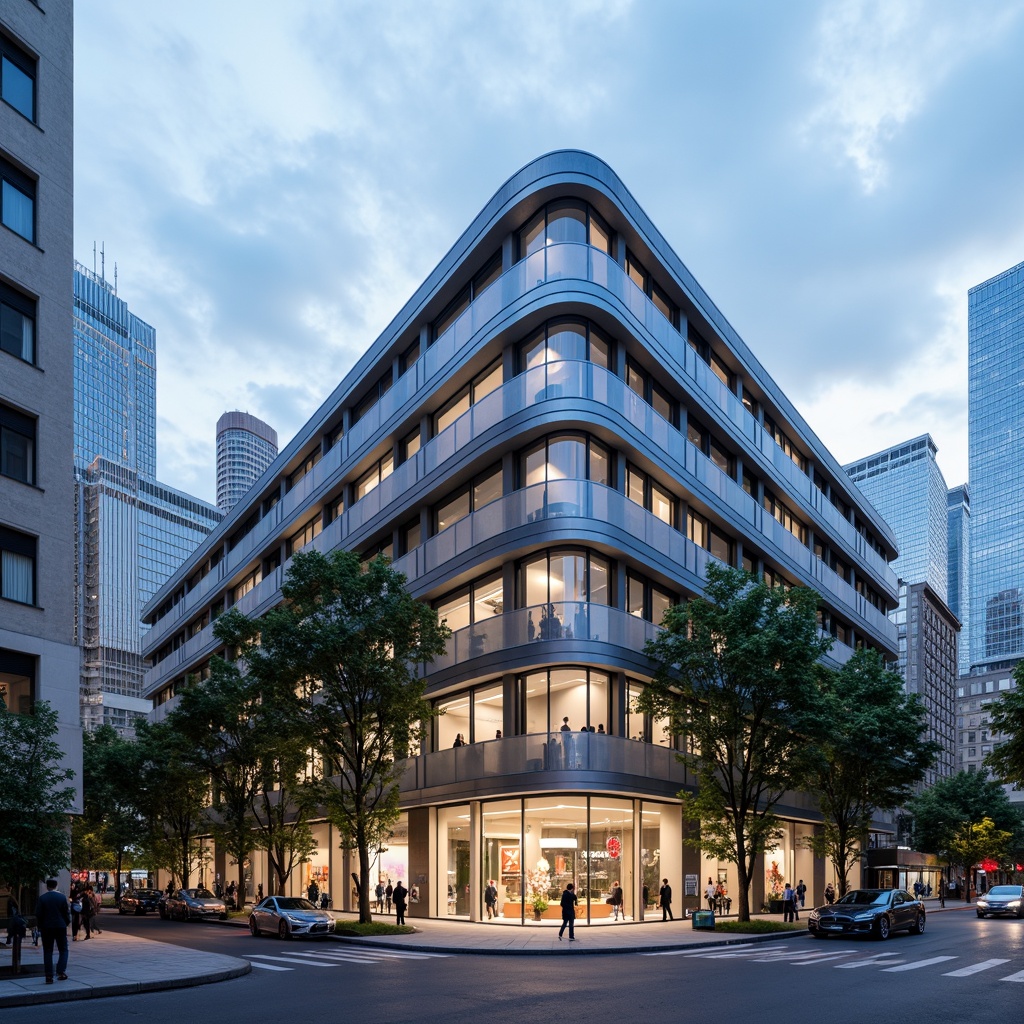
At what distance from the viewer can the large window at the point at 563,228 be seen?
37.6 meters

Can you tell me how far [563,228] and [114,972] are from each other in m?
27.1

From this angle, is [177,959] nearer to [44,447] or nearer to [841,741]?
[44,447]

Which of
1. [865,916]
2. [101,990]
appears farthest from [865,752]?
[101,990]

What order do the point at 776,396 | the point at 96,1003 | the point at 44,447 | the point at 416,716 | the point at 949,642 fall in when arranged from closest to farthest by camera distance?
the point at 96,1003
the point at 44,447
the point at 416,716
the point at 776,396
the point at 949,642

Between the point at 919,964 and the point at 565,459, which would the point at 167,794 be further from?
the point at 919,964

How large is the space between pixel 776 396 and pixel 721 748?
74.3ft

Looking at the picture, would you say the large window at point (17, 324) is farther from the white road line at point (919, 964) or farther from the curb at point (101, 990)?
the white road line at point (919, 964)

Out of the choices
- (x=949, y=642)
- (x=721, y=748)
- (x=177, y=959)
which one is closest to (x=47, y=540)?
(x=177, y=959)

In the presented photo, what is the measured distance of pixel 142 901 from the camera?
61.7 meters

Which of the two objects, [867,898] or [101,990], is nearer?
[101,990]

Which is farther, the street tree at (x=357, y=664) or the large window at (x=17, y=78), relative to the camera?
the street tree at (x=357, y=664)

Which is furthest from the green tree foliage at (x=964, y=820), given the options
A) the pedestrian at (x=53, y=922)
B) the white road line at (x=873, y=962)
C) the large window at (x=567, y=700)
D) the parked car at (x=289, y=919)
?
the pedestrian at (x=53, y=922)

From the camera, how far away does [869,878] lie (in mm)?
69438

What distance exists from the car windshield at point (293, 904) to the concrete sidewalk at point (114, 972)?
5551 millimetres
